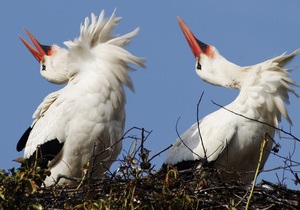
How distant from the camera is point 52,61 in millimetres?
12625

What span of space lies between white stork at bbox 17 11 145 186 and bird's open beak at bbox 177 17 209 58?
1.23 m

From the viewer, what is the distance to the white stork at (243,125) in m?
11.4

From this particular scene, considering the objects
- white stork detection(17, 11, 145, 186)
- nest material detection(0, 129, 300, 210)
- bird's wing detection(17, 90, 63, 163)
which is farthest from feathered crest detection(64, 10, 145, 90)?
nest material detection(0, 129, 300, 210)

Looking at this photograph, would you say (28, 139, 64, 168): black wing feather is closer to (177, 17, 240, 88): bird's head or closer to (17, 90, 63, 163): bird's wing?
(17, 90, 63, 163): bird's wing

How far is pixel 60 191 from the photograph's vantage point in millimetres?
9688

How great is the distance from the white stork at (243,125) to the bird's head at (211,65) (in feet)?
0.11

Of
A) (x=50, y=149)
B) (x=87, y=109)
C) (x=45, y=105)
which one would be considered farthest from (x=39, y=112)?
(x=87, y=109)

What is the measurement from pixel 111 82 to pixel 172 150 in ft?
3.78

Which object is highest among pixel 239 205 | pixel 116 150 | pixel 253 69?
pixel 253 69

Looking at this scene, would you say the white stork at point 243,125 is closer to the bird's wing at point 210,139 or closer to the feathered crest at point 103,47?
the bird's wing at point 210,139

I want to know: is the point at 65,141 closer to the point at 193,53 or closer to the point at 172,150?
the point at 172,150

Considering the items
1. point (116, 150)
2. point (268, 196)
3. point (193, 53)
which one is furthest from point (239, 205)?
point (193, 53)

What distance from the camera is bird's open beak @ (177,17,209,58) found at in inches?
507

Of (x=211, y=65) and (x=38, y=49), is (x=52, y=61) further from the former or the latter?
(x=211, y=65)
